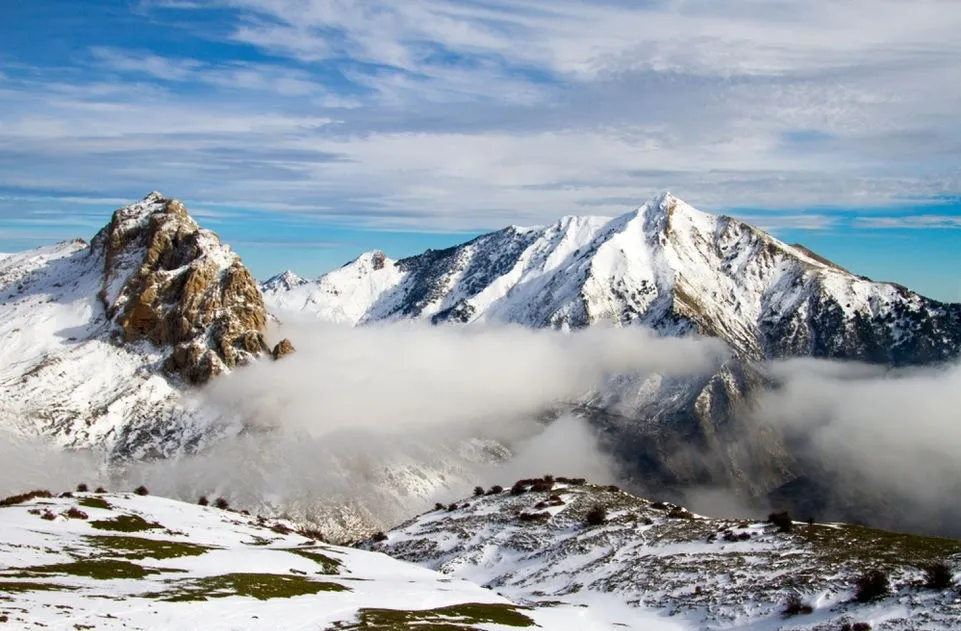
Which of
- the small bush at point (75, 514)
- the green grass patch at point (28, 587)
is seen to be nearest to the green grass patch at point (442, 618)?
the green grass patch at point (28, 587)

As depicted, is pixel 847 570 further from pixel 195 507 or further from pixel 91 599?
pixel 195 507

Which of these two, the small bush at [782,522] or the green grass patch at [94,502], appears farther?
the green grass patch at [94,502]

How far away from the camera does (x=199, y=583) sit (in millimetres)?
47062

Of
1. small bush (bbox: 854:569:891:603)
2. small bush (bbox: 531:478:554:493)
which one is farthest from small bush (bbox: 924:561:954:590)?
small bush (bbox: 531:478:554:493)

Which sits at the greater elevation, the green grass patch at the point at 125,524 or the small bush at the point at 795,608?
the small bush at the point at 795,608

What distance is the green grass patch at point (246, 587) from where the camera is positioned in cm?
4284

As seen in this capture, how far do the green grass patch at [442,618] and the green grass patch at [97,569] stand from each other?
14966 millimetres

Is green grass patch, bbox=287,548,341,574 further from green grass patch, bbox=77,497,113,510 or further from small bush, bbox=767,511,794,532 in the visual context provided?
small bush, bbox=767,511,794,532

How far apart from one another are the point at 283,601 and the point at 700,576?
113ft

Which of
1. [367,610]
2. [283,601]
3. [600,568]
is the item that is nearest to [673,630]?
[600,568]

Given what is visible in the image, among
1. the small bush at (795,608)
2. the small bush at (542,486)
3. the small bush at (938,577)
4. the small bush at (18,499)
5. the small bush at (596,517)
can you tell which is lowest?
the small bush at (542,486)

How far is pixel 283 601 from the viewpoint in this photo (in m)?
45.4

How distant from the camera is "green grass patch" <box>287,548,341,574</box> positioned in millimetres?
64106

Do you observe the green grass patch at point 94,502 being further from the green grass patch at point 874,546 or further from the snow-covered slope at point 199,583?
the green grass patch at point 874,546
